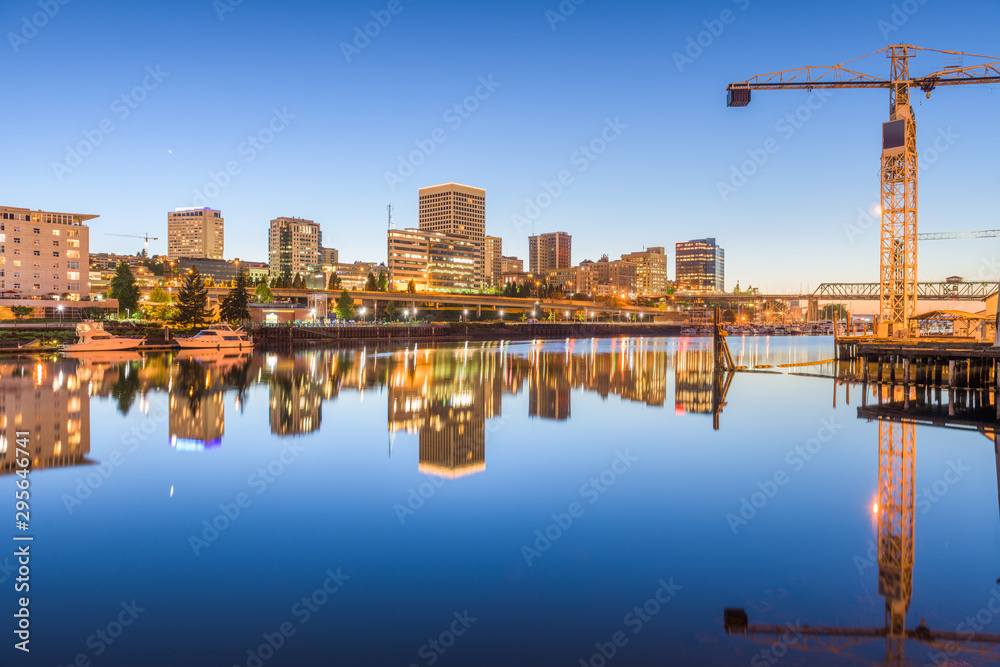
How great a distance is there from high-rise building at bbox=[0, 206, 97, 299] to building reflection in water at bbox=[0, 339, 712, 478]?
63119 mm

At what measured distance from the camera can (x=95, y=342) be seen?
5603cm

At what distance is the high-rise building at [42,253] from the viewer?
99438mm

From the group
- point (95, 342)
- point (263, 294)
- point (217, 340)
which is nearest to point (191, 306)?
point (217, 340)

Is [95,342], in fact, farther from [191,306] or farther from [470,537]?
[470,537]

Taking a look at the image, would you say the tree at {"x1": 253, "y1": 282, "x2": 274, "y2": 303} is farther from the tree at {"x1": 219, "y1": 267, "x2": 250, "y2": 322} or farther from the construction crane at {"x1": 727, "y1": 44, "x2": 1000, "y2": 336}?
the construction crane at {"x1": 727, "y1": 44, "x2": 1000, "y2": 336}

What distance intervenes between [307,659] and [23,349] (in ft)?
200

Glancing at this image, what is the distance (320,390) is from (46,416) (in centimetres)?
1194

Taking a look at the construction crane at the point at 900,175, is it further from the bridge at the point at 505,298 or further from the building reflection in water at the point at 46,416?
the bridge at the point at 505,298

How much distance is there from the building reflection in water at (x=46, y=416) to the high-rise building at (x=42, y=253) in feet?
262

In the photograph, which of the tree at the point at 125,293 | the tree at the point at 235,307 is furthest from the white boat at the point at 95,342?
the tree at the point at 125,293

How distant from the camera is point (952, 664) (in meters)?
6.55

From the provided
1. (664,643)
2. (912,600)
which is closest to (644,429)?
(912,600)

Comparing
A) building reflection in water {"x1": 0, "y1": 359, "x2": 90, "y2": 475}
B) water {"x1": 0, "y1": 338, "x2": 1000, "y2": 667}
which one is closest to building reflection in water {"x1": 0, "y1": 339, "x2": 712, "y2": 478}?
building reflection in water {"x1": 0, "y1": 359, "x2": 90, "y2": 475}

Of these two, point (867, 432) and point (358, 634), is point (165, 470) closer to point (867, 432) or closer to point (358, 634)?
point (358, 634)
